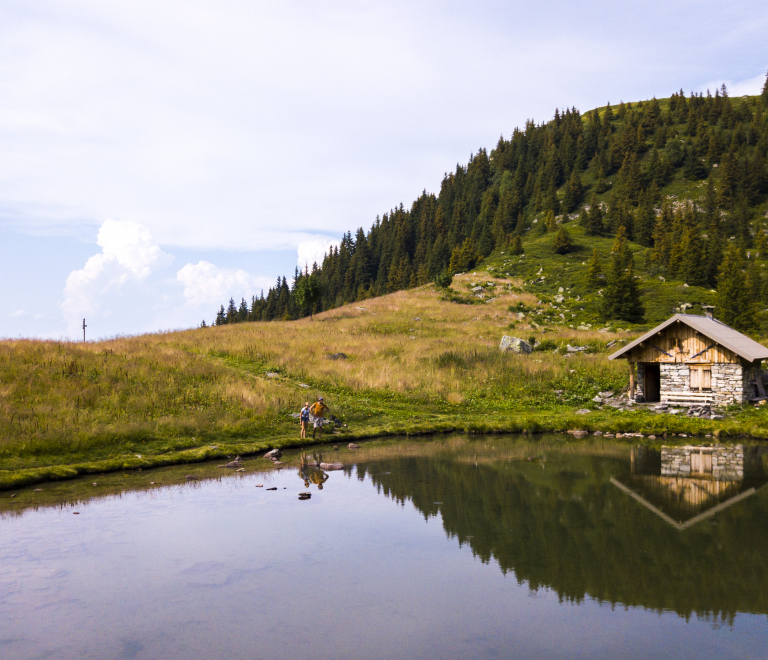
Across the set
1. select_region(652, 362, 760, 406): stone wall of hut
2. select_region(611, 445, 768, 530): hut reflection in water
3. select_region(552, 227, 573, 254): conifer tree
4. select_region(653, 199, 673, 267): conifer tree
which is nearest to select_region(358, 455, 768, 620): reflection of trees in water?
select_region(611, 445, 768, 530): hut reflection in water

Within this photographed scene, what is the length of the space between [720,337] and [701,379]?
2.73 metres

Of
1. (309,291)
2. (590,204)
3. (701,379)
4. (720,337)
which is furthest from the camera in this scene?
(590,204)

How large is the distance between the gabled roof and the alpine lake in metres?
12.8

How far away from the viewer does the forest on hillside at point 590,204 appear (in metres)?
94.8

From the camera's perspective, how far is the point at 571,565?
11047mm

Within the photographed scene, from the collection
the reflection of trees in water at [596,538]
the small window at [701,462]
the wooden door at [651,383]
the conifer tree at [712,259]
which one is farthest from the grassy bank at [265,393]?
the conifer tree at [712,259]

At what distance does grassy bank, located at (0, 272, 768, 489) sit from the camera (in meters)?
21.9

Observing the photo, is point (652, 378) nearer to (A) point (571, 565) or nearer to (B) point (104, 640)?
(A) point (571, 565)

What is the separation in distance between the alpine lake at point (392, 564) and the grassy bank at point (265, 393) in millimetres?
3675

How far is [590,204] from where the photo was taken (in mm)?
118938

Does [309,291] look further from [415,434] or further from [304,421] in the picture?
[304,421]

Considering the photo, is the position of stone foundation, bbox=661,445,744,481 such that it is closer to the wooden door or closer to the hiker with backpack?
the wooden door

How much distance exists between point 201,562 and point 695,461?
17470 mm

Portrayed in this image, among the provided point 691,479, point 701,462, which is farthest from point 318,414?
point 701,462
